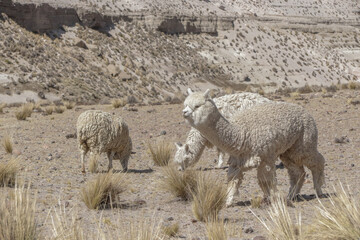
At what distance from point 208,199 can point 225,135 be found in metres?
0.93

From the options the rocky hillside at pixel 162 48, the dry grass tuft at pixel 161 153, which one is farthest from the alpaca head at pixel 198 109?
the rocky hillside at pixel 162 48

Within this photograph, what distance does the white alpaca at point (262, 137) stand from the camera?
6.39m

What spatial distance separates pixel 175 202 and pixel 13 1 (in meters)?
42.3

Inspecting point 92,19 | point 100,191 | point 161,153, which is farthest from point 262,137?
point 92,19

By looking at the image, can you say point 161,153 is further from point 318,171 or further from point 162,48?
point 162,48

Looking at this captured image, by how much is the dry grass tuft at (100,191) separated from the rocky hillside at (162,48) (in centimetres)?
2382

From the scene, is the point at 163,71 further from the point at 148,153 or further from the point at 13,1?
the point at 148,153

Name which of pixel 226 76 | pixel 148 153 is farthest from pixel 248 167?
pixel 226 76

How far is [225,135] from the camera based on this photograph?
6605mm

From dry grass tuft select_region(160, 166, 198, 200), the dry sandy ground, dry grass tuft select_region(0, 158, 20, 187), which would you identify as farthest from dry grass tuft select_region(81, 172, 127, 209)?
dry grass tuft select_region(0, 158, 20, 187)

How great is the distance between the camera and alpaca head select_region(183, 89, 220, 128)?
20.4ft

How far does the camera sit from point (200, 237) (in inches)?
207

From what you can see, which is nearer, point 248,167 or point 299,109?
point 248,167

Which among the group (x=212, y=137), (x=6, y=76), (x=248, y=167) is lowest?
(x=6, y=76)
